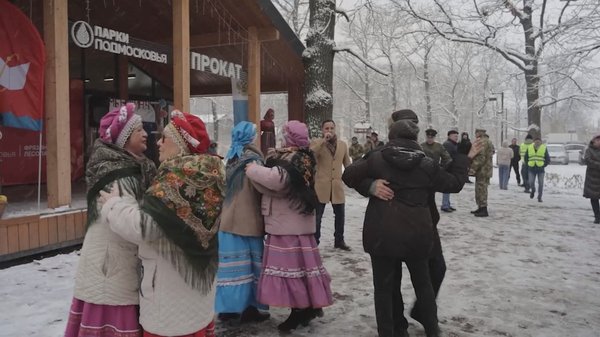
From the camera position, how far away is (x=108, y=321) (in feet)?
8.17

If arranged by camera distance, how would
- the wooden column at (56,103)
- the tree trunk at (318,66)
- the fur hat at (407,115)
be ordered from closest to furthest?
the fur hat at (407,115), the wooden column at (56,103), the tree trunk at (318,66)

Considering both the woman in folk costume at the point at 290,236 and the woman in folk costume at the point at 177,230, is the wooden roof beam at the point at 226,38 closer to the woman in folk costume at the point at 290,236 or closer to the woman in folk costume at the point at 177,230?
the woman in folk costume at the point at 290,236

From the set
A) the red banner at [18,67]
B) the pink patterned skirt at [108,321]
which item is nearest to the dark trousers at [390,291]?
the pink patterned skirt at [108,321]

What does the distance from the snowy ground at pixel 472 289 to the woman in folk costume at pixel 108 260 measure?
1.52 metres

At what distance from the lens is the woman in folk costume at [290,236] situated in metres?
3.81

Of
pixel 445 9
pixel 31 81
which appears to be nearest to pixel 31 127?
pixel 31 81

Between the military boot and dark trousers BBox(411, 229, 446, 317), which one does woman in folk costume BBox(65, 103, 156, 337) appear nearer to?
dark trousers BBox(411, 229, 446, 317)

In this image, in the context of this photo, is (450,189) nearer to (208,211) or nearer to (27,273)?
(208,211)

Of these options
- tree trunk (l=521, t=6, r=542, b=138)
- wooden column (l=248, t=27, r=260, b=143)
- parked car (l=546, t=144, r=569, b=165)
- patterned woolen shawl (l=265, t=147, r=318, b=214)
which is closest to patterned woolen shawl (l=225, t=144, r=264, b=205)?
patterned woolen shawl (l=265, t=147, r=318, b=214)

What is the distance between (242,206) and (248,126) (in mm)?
698

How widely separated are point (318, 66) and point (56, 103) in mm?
5625

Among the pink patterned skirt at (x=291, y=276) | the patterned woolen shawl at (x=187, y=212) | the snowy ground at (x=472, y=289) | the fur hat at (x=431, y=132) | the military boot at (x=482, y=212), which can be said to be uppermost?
the fur hat at (x=431, y=132)

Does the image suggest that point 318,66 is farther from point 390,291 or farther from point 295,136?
point 390,291

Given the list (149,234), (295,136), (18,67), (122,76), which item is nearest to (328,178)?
(295,136)
